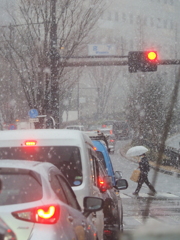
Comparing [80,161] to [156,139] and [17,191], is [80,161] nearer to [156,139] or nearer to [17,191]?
[17,191]

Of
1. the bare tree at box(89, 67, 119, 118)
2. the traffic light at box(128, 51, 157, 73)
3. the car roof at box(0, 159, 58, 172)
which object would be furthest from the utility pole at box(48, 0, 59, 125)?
the bare tree at box(89, 67, 119, 118)

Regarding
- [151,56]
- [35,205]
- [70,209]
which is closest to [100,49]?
[151,56]

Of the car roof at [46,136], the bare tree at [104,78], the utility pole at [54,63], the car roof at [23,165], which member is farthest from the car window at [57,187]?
the bare tree at [104,78]

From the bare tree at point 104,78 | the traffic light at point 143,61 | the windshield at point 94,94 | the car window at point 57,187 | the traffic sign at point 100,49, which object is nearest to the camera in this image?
the car window at point 57,187

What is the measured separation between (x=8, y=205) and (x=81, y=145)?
2.38 metres

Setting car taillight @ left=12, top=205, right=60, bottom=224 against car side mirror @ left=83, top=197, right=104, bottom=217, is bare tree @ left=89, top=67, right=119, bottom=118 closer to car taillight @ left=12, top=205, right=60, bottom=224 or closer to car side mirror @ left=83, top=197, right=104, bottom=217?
car side mirror @ left=83, top=197, right=104, bottom=217

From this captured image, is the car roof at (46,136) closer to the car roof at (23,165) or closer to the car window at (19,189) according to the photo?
the car roof at (23,165)

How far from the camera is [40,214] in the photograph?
3.68 m

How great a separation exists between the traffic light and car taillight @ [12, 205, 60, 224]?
1359 centimetres

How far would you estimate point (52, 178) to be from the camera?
4.31 meters

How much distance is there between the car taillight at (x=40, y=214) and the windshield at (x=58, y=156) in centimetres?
212

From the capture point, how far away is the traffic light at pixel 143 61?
1712 centimetres

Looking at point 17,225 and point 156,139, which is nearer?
point 17,225

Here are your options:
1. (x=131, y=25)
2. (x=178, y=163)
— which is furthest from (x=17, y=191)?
(x=131, y=25)
